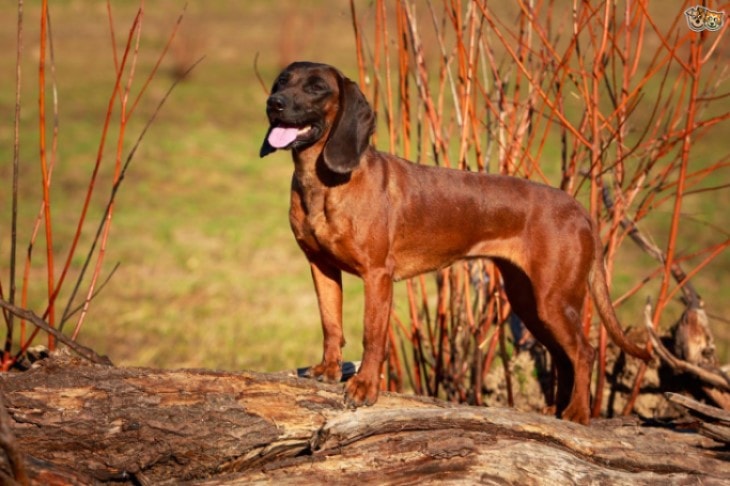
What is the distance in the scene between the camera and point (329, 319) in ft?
11.5

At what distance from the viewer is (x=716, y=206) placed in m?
10.2

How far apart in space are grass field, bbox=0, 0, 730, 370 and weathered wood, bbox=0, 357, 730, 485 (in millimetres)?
1313

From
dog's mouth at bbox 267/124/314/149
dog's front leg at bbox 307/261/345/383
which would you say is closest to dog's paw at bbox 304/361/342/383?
dog's front leg at bbox 307/261/345/383

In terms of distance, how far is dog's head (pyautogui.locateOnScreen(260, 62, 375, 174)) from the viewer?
3.23m

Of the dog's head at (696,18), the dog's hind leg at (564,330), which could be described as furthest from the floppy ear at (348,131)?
the dog's head at (696,18)

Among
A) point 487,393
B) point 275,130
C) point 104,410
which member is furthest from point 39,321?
point 487,393

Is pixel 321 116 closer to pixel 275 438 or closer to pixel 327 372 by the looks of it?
pixel 327 372

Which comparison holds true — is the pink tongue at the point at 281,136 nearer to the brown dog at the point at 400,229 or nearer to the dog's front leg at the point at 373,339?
the brown dog at the point at 400,229

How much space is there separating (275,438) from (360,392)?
0.39 metres

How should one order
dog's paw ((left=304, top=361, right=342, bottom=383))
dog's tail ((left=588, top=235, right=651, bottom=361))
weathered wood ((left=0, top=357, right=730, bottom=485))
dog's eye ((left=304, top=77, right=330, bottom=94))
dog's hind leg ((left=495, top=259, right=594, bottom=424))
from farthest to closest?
1. dog's tail ((left=588, top=235, right=651, bottom=361))
2. dog's hind leg ((left=495, top=259, right=594, bottom=424))
3. dog's paw ((left=304, top=361, right=342, bottom=383))
4. dog's eye ((left=304, top=77, right=330, bottom=94))
5. weathered wood ((left=0, top=357, right=730, bottom=485))

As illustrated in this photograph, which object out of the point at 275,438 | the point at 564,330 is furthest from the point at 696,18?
the point at 275,438

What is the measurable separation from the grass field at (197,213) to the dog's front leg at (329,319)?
1442mm

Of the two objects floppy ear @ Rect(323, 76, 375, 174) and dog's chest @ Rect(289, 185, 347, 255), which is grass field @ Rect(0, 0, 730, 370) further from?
dog's chest @ Rect(289, 185, 347, 255)

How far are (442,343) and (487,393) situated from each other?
1.84 ft
